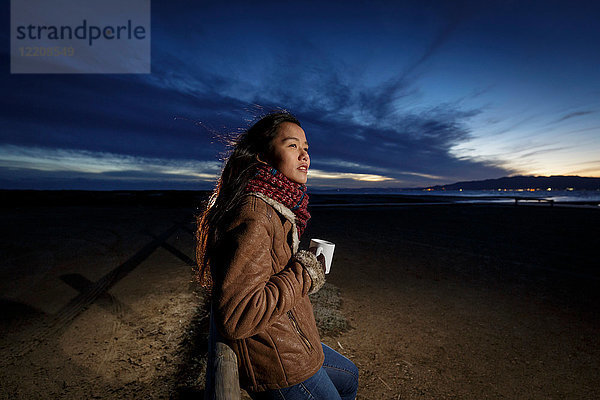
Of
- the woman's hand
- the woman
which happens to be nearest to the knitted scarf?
the woman

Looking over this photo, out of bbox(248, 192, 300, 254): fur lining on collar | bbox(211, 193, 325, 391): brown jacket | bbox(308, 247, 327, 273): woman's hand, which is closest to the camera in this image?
bbox(211, 193, 325, 391): brown jacket

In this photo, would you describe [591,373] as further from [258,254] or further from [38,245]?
[38,245]

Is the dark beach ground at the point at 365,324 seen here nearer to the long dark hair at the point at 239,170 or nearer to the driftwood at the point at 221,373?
the driftwood at the point at 221,373

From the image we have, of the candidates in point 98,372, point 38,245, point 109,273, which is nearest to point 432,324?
point 98,372

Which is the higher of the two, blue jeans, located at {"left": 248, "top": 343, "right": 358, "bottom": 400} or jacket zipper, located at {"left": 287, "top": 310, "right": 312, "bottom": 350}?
jacket zipper, located at {"left": 287, "top": 310, "right": 312, "bottom": 350}

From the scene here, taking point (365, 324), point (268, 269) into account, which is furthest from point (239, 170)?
point (365, 324)

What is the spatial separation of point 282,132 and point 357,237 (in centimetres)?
991

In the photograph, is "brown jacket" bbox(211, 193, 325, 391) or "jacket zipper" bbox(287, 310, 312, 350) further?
"jacket zipper" bbox(287, 310, 312, 350)

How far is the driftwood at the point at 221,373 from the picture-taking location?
1.05 metres

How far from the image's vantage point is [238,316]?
1021 mm

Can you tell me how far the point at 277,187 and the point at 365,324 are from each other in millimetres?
3478

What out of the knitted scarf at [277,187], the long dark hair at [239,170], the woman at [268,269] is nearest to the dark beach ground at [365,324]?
the woman at [268,269]

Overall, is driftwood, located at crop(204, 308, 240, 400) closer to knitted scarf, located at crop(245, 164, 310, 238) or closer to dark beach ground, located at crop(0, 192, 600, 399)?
Answer: knitted scarf, located at crop(245, 164, 310, 238)

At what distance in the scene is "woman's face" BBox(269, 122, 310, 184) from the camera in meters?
1.39
